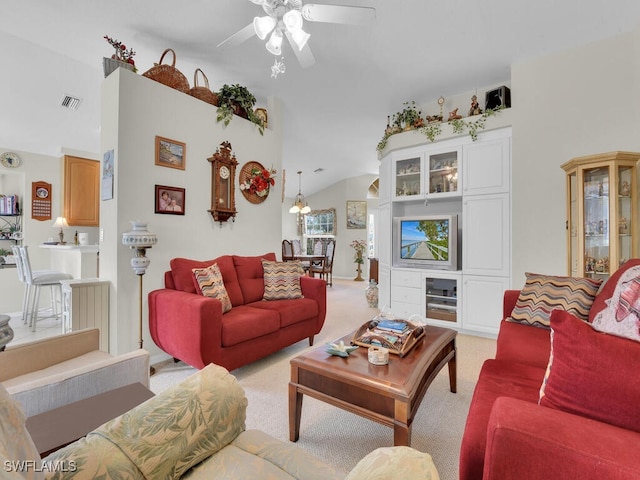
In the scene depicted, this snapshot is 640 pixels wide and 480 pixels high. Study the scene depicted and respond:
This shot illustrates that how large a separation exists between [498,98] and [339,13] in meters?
2.52

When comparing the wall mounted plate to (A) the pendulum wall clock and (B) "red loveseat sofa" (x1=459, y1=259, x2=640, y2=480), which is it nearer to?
(A) the pendulum wall clock

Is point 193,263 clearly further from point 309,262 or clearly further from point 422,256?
point 309,262

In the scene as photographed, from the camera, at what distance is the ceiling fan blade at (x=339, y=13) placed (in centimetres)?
199

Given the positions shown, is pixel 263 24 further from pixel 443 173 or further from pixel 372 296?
pixel 372 296

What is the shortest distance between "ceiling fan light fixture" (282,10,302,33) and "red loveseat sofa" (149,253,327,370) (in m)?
1.98

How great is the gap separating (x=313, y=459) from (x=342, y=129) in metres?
4.94

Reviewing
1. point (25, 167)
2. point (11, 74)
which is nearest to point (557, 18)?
point (11, 74)

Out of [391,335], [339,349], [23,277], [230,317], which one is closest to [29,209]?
[23,277]

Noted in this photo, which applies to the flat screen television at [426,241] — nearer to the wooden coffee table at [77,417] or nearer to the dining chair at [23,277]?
the wooden coffee table at [77,417]

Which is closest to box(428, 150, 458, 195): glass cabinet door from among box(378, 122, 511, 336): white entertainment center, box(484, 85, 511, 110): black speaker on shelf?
box(378, 122, 511, 336): white entertainment center

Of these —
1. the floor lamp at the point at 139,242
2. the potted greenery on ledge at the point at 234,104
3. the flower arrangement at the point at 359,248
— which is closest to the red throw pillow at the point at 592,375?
the floor lamp at the point at 139,242

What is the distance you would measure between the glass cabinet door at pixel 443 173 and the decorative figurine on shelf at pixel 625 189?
1.50 meters

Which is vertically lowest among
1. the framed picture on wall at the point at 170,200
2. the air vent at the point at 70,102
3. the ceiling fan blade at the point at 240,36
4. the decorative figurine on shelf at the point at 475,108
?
the framed picture on wall at the point at 170,200

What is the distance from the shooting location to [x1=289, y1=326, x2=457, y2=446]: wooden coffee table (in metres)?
1.41
